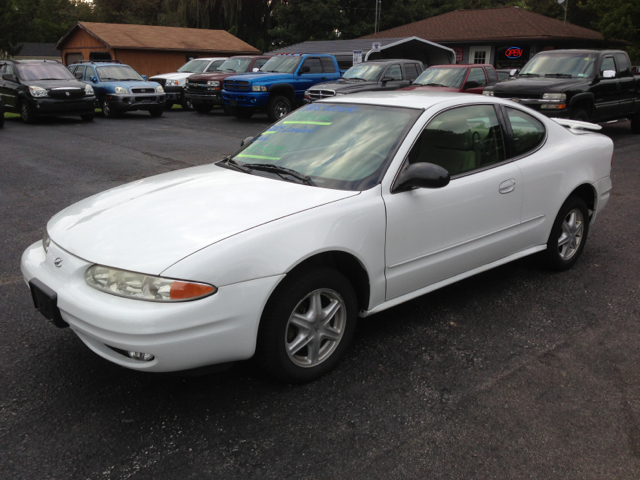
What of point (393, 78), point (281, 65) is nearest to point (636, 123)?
point (393, 78)

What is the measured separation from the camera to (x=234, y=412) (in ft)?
9.71

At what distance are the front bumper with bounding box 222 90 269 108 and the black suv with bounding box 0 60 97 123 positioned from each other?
4.08 meters

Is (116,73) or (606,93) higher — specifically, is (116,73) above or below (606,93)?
above

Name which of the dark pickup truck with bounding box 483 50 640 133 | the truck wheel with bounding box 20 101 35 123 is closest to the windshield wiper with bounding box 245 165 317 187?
the dark pickup truck with bounding box 483 50 640 133

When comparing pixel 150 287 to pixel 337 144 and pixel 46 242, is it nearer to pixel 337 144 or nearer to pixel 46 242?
pixel 46 242

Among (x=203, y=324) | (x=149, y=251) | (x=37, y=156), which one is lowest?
(x=37, y=156)

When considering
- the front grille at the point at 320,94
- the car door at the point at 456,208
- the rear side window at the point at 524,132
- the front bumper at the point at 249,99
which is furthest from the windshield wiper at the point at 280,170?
the front bumper at the point at 249,99

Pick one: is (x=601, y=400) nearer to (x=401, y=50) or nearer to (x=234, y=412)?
(x=234, y=412)

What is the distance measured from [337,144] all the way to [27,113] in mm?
15180

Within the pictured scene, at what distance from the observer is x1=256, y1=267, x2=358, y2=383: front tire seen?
2936 mm

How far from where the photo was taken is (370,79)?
51.8 ft

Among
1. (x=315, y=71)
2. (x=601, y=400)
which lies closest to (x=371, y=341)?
(x=601, y=400)

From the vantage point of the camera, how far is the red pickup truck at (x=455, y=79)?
46.6ft

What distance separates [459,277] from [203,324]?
2.03 metres
